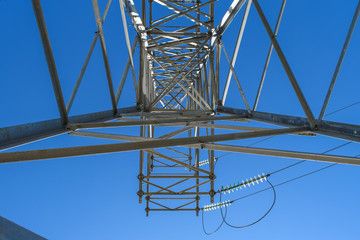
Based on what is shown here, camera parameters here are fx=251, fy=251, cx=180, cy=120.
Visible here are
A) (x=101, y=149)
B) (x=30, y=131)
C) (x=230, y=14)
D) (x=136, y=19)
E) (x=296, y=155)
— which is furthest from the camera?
(x=136, y=19)

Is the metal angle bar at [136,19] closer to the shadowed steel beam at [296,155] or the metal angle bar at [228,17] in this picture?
the metal angle bar at [228,17]

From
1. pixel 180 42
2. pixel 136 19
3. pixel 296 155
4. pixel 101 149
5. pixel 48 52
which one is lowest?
pixel 101 149

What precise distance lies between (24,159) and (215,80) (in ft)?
24.6

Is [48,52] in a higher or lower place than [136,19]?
lower

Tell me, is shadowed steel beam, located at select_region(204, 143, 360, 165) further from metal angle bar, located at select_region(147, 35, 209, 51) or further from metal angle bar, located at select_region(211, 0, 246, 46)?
metal angle bar, located at select_region(147, 35, 209, 51)

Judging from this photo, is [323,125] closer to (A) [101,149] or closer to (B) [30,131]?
(A) [101,149]

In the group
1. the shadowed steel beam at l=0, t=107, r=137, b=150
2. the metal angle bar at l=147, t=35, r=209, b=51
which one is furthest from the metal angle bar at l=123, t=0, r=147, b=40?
the shadowed steel beam at l=0, t=107, r=137, b=150

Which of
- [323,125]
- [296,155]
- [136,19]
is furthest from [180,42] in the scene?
Answer: [296,155]

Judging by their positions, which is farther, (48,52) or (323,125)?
(323,125)

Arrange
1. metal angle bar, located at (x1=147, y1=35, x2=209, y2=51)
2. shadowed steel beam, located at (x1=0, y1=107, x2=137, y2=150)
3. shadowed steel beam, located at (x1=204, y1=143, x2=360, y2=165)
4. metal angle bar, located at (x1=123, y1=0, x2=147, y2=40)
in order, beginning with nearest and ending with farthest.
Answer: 1. shadowed steel beam, located at (x1=0, y1=107, x2=137, y2=150)
2. shadowed steel beam, located at (x1=204, y1=143, x2=360, y2=165)
3. metal angle bar, located at (x1=123, y1=0, x2=147, y2=40)
4. metal angle bar, located at (x1=147, y1=35, x2=209, y2=51)

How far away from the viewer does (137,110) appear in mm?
9312

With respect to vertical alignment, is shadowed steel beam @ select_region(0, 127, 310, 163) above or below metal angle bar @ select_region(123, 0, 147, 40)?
below

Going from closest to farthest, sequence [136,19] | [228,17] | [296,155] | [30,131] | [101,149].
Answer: [101,149]
[30,131]
[296,155]
[228,17]
[136,19]

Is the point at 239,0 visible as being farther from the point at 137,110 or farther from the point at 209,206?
the point at 209,206
